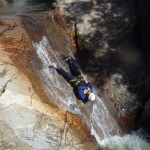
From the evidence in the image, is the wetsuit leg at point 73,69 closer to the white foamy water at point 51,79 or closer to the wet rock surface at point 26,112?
the white foamy water at point 51,79

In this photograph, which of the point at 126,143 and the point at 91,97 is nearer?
the point at 91,97

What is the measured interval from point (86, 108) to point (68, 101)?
2.53ft

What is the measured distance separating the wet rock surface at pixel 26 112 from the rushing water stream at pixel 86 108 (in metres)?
0.40

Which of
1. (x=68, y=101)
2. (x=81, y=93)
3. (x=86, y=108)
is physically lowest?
(x=86, y=108)

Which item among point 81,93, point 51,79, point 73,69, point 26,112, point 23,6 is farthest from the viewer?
point 23,6

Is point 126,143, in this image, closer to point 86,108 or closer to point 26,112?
point 86,108

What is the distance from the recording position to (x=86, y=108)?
10164 mm

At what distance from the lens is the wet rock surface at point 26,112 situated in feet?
27.6

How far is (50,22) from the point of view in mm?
11531

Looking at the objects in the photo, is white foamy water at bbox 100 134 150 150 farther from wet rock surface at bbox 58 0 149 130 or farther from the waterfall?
wet rock surface at bbox 58 0 149 130

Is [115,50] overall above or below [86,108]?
above

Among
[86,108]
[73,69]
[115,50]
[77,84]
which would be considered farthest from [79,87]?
[115,50]

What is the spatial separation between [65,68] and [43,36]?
115 centimetres

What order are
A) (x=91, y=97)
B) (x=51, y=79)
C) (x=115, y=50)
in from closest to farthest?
(x=51, y=79) < (x=91, y=97) < (x=115, y=50)
